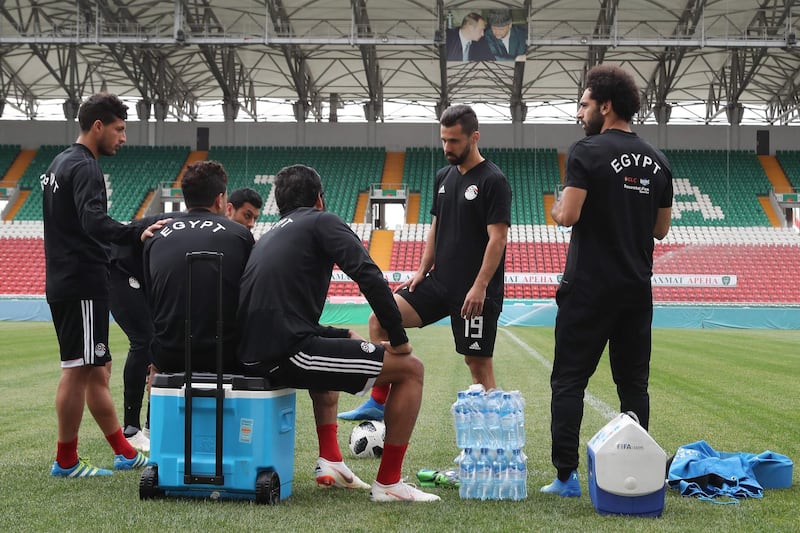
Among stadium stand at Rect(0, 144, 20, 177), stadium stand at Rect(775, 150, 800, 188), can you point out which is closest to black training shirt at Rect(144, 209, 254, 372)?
stadium stand at Rect(775, 150, 800, 188)

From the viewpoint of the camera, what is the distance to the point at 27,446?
5.88 metres

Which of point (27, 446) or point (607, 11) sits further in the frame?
point (607, 11)

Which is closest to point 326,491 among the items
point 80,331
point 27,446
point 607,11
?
point 80,331

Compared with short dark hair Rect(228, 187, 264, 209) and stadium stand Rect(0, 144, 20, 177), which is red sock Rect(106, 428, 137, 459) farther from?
stadium stand Rect(0, 144, 20, 177)

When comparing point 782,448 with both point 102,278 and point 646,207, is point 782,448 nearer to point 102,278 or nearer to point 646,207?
point 646,207

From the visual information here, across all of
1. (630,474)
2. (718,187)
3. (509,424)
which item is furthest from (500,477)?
(718,187)

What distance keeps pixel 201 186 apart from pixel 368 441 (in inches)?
79.5

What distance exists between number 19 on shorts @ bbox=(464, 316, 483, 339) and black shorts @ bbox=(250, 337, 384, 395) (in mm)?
1020

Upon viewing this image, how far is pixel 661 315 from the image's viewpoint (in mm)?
25672

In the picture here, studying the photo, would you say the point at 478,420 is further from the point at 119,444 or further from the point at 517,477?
the point at 119,444

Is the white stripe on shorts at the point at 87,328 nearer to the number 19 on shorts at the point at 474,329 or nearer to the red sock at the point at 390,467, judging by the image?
the red sock at the point at 390,467

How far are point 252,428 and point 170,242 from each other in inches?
39.7

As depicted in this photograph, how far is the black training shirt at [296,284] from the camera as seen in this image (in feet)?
13.5

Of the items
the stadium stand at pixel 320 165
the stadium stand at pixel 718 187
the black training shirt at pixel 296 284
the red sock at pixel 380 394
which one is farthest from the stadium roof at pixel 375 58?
the black training shirt at pixel 296 284
